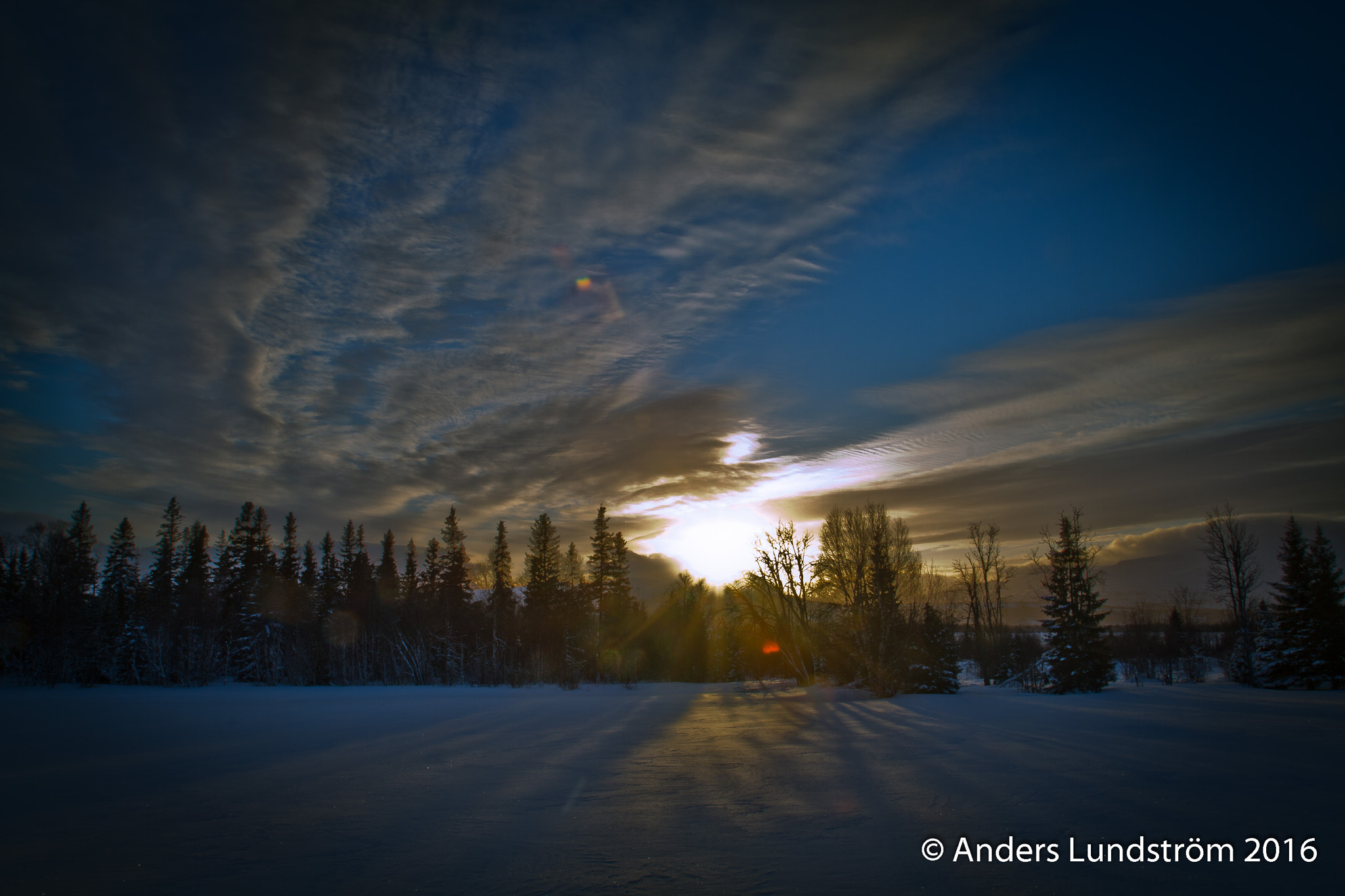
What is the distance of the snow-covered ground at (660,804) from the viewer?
5.72 m

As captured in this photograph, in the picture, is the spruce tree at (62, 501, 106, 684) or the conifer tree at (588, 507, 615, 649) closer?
the spruce tree at (62, 501, 106, 684)

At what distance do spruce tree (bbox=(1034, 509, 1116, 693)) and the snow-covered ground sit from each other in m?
13.1

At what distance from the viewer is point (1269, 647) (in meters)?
33.0

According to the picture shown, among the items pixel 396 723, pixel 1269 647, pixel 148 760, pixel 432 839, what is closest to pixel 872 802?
pixel 432 839

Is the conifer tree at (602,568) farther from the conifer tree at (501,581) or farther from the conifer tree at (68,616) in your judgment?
the conifer tree at (68,616)

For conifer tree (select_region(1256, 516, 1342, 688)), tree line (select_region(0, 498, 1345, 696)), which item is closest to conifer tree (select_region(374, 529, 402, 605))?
tree line (select_region(0, 498, 1345, 696))

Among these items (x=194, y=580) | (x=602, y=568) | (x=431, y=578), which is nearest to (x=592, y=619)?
(x=602, y=568)

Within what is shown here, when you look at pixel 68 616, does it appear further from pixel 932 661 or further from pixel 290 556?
pixel 932 661

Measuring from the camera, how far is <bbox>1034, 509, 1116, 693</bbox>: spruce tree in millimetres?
30219

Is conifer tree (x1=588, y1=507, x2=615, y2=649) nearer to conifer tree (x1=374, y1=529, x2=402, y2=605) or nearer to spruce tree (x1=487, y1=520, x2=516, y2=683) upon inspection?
spruce tree (x1=487, y1=520, x2=516, y2=683)

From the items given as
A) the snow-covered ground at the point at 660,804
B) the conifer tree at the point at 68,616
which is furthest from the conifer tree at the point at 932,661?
the conifer tree at the point at 68,616

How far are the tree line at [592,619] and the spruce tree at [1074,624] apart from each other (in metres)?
0.09

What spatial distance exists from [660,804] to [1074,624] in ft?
101

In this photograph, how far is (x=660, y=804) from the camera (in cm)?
837
